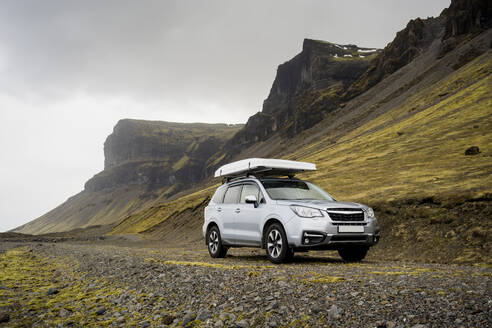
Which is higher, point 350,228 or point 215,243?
point 350,228

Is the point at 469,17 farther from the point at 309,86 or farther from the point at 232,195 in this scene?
the point at 232,195

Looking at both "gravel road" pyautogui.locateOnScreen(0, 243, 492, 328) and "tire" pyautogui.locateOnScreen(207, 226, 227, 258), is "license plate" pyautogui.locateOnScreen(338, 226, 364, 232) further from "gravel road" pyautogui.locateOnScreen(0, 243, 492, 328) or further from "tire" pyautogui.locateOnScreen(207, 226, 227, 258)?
"tire" pyautogui.locateOnScreen(207, 226, 227, 258)

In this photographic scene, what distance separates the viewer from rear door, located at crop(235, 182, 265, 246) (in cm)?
931

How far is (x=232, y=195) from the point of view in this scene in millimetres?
10859

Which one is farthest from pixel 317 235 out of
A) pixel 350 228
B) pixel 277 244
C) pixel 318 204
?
pixel 277 244

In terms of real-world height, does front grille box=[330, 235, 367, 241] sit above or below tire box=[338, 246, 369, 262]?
above

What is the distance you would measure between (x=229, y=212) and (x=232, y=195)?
559mm

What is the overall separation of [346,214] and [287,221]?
131cm

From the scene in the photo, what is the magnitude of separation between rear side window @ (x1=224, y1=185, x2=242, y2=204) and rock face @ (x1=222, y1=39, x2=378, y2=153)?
410ft

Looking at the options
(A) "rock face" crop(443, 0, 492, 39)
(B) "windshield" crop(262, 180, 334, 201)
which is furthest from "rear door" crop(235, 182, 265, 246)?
(A) "rock face" crop(443, 0, 492, 39)

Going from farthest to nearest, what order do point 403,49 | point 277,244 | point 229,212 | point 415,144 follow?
point 403,49 → point 415,144 → point 229,212 → point 277,244

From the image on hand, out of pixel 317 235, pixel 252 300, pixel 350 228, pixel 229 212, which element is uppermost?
pixel 229 212

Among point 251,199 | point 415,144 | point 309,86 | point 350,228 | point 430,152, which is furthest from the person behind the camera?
point 309,86

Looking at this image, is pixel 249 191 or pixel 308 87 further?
pixel 308 87
